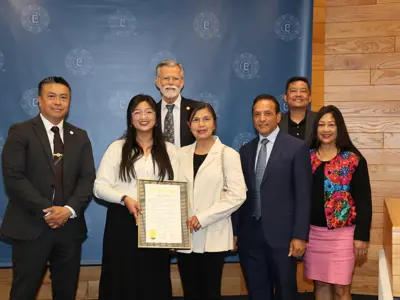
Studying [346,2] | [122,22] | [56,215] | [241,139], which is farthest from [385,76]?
[56,215]

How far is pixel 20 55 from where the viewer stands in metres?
4.11

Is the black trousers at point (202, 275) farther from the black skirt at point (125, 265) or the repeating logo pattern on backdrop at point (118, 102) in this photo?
the repeating logo pattern on backdrop at point (118, 102)

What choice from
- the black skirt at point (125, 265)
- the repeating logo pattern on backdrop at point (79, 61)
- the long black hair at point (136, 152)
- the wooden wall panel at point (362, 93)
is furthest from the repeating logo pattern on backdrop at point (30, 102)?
the wooden wall panel at point (362, 93)

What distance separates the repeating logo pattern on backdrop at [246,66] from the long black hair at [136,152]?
4.58 feet

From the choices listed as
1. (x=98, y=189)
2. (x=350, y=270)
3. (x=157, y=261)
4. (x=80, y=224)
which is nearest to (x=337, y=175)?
(x=350, y=270)

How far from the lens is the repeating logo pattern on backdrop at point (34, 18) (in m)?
4.10

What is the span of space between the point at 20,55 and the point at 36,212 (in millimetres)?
1790

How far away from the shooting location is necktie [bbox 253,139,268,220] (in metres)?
2.92

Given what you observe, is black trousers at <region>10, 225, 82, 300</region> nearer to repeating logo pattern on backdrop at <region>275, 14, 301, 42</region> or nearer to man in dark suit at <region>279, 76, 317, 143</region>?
man in dark suit at <region>279, 76, 317, 143</region>

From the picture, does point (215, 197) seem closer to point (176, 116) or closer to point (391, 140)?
point (176, 116)

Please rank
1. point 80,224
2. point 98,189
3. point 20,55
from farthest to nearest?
point 20,55, point 80,224, point 98,189

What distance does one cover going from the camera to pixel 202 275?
2.92 meters

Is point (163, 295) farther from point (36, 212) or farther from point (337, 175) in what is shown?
point (337, 175)

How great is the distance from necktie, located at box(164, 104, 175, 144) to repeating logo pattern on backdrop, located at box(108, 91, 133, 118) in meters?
0.76
